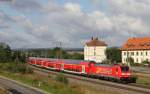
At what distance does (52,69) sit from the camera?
357ft

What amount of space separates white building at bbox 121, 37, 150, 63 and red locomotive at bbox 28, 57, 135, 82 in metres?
45.5

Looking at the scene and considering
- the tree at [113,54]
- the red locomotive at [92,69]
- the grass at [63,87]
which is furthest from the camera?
the tree at [113,54]

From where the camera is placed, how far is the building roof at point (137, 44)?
483 ft

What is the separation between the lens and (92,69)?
246 feet

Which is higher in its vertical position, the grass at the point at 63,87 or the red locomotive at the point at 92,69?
the red locomotive at the point at 92,69

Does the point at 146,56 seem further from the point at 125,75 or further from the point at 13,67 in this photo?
the point at 125,75

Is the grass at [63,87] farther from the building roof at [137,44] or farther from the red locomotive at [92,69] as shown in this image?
the building roof at [137,44]

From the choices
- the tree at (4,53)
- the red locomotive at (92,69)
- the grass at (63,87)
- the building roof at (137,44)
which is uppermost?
the building roof at (137,44)

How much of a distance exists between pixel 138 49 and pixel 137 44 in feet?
15.5

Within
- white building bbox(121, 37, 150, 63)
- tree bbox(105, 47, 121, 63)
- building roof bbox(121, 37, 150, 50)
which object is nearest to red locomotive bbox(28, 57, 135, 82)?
white building bbox(121, 37, 150, 63)

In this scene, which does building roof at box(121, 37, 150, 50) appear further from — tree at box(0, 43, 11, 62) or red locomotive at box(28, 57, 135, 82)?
tree at box(0, 43, 11, 62)

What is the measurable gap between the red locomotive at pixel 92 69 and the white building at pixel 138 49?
149ft

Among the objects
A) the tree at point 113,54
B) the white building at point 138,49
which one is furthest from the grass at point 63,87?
the tree at point 113,54

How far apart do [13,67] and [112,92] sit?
194ft
